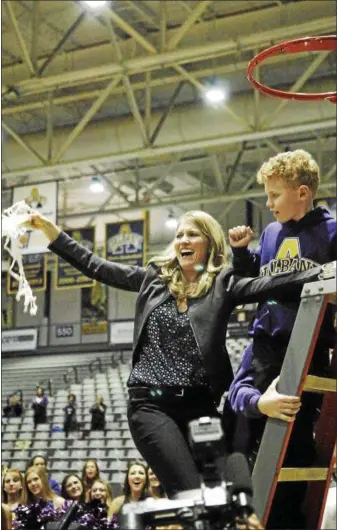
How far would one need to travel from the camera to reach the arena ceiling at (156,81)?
394 inches

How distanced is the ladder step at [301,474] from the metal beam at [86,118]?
8.80 metres

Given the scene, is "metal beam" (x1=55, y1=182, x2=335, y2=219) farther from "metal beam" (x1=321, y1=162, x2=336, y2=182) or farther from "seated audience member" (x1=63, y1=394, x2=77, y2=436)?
"seated audience member" (x1=63, y1=394, x2=77, y2=436)

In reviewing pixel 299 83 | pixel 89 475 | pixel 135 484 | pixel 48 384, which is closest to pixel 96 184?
pixel 48 384

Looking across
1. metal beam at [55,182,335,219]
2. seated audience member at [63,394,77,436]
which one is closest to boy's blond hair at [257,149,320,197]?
metal beam at [55,182,335,219]

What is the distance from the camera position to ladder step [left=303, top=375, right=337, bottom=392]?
7.10ft

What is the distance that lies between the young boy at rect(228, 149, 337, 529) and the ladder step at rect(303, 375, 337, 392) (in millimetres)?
64

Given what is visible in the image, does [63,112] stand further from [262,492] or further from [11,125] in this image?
[262,492]

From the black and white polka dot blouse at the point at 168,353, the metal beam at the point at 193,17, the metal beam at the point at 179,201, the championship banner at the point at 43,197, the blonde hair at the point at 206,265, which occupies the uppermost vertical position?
the metal beam at the point at 193,17

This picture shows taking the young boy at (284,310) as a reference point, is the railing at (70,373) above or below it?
below

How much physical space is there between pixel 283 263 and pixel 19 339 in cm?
2144

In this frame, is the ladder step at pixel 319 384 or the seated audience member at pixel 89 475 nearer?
the ladder step at pixel 319 384

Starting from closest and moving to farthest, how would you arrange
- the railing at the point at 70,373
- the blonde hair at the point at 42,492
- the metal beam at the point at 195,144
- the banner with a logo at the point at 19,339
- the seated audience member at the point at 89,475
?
the blonde hair at the point at 42,492
the seated audience member at the point at 89,475
the metal beam at the point at 195,144
the railing at the point at 70,373
the banner with a logo at the point at 19,339

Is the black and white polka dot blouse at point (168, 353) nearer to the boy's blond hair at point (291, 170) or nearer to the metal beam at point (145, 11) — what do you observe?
the boy's blond hair at point (291, 170)

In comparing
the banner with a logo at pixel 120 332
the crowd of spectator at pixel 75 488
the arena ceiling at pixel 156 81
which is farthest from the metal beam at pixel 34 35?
the banner with a logo at pixel 120 332
